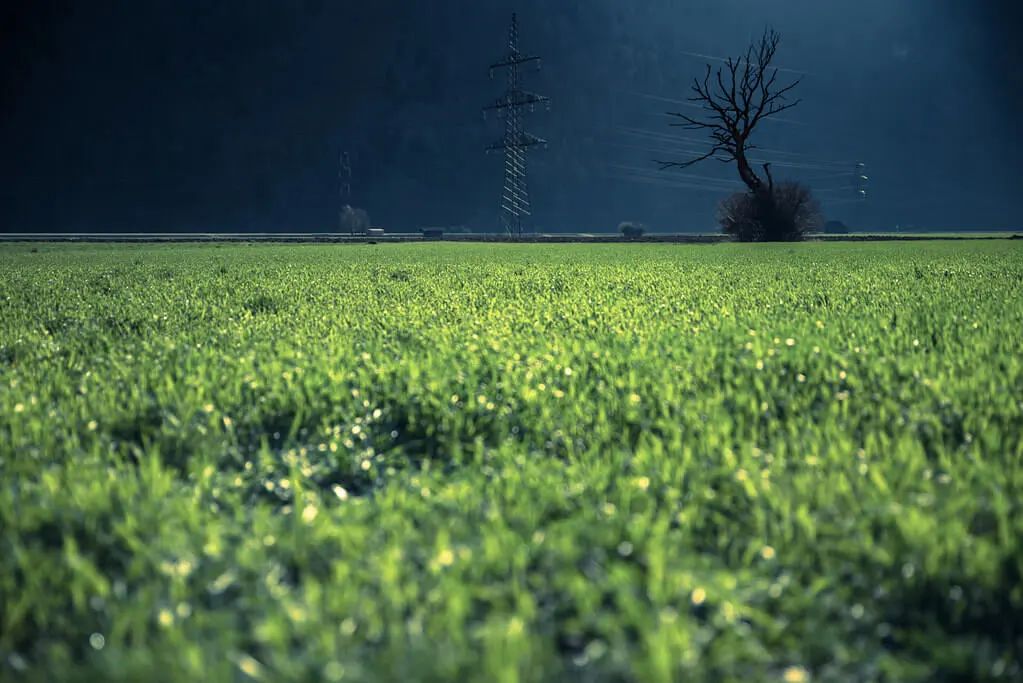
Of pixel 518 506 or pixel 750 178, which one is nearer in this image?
pixel 518 506

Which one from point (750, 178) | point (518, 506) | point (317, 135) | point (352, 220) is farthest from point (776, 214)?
point (317, 135)

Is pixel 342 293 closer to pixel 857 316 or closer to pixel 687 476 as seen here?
pixel 857 316

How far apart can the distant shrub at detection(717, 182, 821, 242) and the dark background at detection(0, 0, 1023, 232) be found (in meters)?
134

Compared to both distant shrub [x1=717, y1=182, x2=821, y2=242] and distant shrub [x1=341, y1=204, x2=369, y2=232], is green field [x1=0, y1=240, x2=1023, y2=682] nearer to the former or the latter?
distant shrub [x1=717, y1=182, x2=821, y2=242]

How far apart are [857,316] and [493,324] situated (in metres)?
2.82

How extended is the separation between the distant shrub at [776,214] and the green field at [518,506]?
101 ft

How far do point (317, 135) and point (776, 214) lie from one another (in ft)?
489

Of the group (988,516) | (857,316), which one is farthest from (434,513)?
(857,316)

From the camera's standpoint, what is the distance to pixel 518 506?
97.7 inches

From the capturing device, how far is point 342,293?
959 centimetres

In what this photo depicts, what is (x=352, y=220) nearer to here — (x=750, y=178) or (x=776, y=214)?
(x=750, y=178)

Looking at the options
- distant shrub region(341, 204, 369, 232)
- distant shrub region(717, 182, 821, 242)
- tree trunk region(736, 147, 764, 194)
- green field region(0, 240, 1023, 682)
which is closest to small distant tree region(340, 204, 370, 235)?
distant shrub region(341, 204, 369, 232)

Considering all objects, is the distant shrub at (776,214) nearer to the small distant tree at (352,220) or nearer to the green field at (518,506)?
the green field at (518,506)

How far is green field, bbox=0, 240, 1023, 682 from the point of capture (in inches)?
67.6
